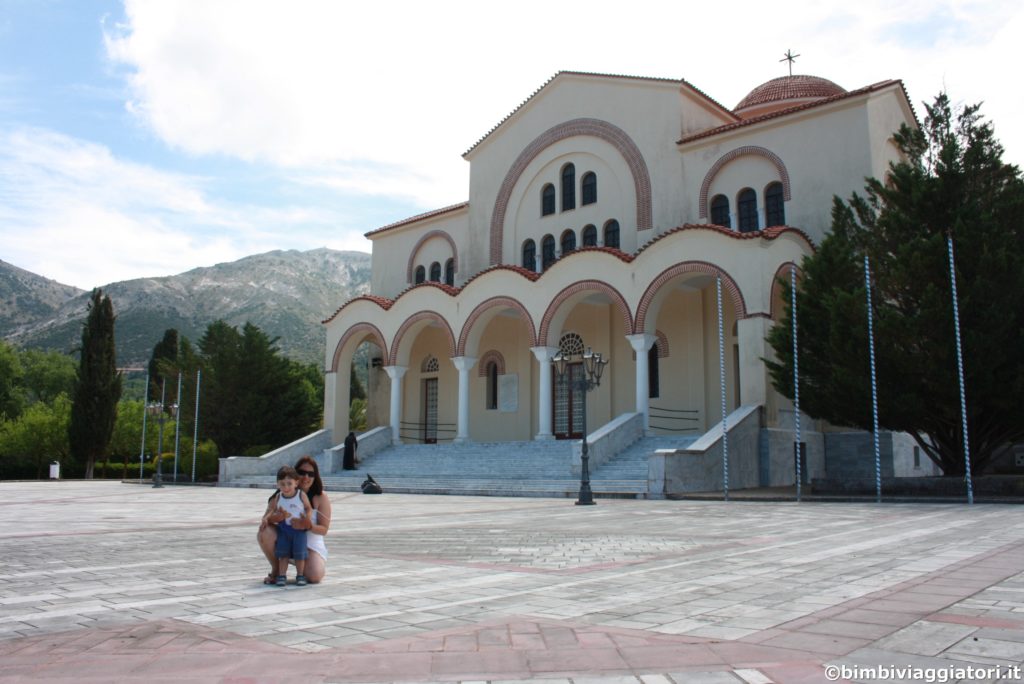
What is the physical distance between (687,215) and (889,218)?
883 centimetres

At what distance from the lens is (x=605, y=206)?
2877 centimetres

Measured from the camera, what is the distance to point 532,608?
202 inches

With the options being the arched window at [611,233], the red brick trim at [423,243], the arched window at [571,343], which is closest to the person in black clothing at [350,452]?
the arched window at [571,343]

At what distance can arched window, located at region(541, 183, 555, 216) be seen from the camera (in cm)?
3078

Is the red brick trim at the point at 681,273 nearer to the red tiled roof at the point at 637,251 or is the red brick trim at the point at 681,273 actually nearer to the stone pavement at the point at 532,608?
the red tiled roof at the point at 637,251

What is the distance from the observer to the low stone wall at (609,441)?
21.7 meters

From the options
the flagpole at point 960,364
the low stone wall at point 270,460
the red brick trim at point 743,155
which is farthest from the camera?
the low stone wall at point 270,460

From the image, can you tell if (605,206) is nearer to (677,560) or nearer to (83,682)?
(677,560)

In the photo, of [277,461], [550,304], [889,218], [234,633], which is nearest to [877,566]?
[234,633]

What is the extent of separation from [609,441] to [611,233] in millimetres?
8998

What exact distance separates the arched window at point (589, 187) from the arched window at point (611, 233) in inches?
45.2

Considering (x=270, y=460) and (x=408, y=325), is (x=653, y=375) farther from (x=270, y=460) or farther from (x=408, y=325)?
(x=270, y=460)

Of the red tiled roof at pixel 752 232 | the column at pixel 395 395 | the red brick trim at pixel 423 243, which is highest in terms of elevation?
the red brick trim at pixel 423 243

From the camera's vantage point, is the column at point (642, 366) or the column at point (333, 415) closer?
the column at point (642, 366)
